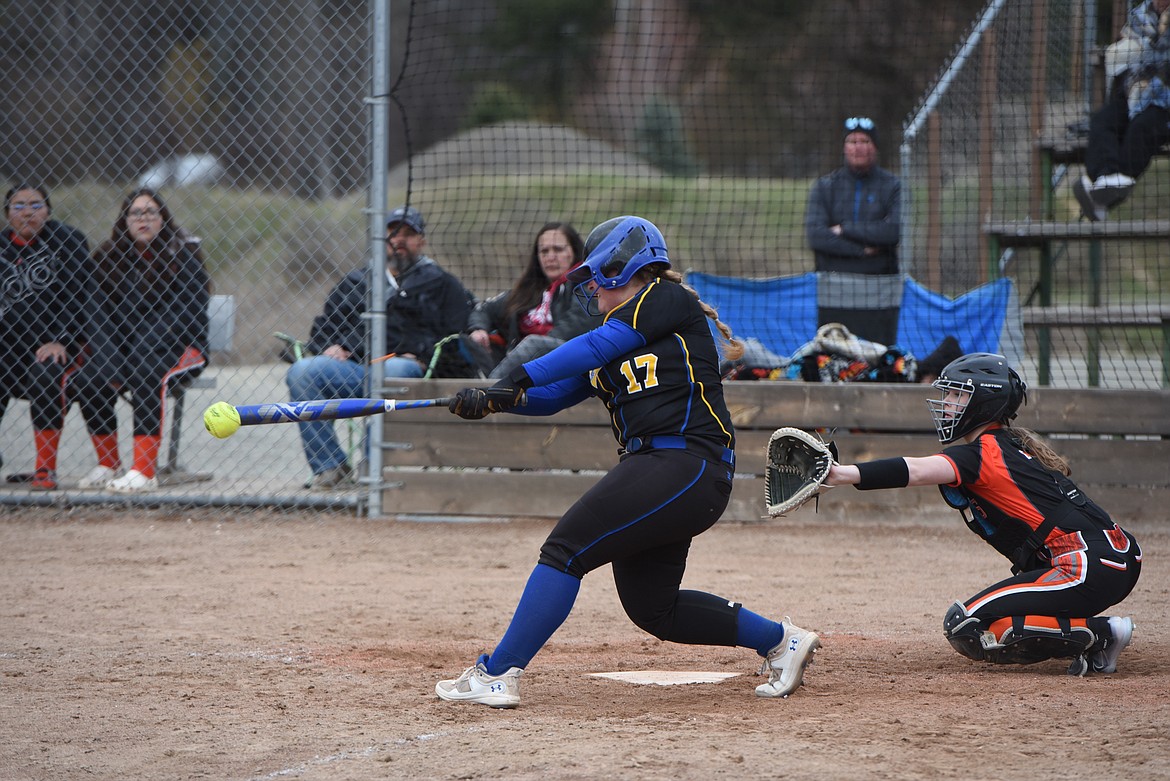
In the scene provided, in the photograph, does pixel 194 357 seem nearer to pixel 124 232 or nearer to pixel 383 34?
pixel 124 232

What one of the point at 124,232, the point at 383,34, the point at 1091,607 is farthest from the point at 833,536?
the point at 124,232

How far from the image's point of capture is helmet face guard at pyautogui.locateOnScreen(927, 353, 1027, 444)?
4152mm

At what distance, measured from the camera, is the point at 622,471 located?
370 centimetres

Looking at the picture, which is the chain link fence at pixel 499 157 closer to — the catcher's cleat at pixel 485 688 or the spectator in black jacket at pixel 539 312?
Result: the spectator in black jacket at pixel 539 312

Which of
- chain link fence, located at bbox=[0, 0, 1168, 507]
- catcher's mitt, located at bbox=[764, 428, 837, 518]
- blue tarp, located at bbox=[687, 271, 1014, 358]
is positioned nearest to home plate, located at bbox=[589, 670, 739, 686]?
catcher's mitt, located at bbox=[764, 428, 837, 518]

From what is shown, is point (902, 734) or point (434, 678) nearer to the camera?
point (902, 734)

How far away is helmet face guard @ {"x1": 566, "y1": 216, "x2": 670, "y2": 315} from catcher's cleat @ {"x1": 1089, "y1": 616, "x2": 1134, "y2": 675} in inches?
76.1

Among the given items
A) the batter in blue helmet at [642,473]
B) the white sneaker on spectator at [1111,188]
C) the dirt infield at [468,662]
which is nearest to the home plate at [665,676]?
the dirt infield at [468,662]

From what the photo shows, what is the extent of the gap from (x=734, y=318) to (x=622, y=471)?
17.8 ft

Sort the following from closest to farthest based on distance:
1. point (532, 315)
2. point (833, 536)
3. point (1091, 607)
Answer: point (1091, 607)
point (833, 536)
point (532, 315)

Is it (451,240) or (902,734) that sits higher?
(451,240)

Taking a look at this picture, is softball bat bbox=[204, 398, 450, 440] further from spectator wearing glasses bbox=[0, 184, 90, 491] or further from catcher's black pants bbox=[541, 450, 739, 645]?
spectator wearing glasses bbox=[0, 184, 90, 491]

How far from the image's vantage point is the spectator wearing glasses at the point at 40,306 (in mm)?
7547

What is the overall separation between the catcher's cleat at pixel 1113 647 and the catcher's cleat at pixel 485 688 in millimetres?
1966
